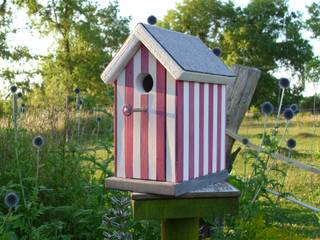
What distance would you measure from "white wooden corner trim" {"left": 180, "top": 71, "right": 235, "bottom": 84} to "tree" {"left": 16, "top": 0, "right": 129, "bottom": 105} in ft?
72.1

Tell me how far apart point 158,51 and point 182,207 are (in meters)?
0.77

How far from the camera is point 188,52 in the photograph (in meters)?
2.91

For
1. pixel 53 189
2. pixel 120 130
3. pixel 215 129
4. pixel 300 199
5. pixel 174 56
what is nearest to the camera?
pixel 174 56

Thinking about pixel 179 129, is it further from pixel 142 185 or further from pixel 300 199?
pixel 300 199

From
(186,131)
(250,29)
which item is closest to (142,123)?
(186,131)

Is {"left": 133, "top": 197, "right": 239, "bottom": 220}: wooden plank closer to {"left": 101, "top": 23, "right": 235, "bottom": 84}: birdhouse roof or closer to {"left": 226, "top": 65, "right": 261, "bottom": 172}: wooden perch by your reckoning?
{"left": 101, "top": 23, "right": 235, "bottom": 84}: birdhouse roof

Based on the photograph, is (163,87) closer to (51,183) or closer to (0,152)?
(51,183)

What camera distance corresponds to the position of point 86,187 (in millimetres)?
4410

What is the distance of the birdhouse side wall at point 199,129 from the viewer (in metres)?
2.70

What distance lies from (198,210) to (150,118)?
51 cm

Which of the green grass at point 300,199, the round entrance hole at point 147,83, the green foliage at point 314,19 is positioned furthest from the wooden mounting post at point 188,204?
the green foliage at point 314,19

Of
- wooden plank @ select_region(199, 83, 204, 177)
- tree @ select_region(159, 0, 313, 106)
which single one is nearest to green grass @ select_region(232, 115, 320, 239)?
wooden plank @ select_region(199, 83, 204, 177)

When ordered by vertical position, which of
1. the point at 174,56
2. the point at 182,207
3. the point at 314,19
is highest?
the point at 314,19

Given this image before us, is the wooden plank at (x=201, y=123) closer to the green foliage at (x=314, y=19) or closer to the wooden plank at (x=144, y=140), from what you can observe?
the wooden plank at (x=144, y=140)
